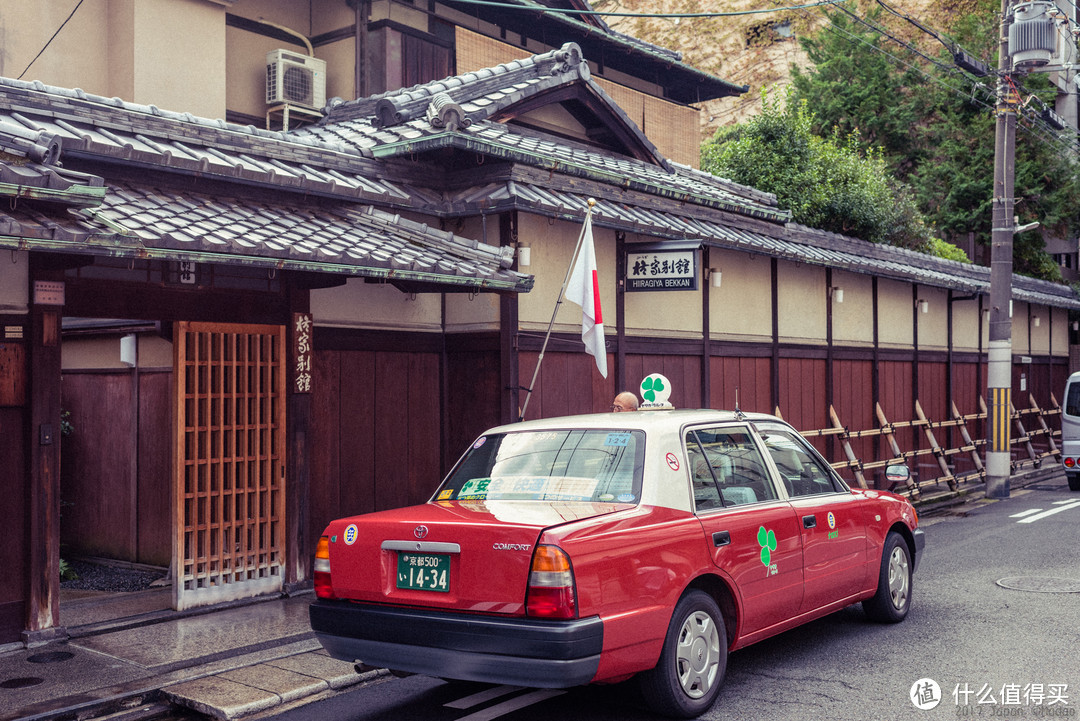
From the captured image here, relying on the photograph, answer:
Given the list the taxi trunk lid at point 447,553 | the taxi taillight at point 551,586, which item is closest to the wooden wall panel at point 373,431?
the taxi trunk lid at point 447,553

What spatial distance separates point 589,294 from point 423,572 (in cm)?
489

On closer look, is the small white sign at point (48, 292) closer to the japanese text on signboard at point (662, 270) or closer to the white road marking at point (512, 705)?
the white road marking at point (512, 705)

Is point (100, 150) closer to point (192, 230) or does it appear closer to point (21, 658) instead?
point (192, 230)

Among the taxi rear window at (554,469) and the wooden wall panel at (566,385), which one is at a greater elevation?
the wooden wall panel at (566,385)

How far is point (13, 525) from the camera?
7078 millimetres

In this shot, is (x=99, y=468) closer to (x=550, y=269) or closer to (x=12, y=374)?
(x=12, y=374)

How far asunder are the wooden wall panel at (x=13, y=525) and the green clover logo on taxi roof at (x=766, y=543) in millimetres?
5282

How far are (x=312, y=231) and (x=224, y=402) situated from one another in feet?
5.78

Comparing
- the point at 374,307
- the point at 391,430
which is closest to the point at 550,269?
the point at 374,307

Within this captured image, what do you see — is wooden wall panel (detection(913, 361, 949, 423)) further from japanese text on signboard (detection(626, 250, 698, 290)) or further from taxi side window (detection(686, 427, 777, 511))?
taxi side window (detection(686, 427, 777, 511))

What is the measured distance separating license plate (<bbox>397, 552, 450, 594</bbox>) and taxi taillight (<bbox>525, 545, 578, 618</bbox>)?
534 mm

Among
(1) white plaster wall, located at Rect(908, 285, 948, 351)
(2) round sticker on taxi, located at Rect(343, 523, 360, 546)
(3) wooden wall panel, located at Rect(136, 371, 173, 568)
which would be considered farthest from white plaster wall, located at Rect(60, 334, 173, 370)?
(1) white plaster wall, located at Rect(908, 285, 948, 351)

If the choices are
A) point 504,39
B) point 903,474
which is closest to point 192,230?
point 903,474

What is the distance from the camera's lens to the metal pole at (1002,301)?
1633 cm
